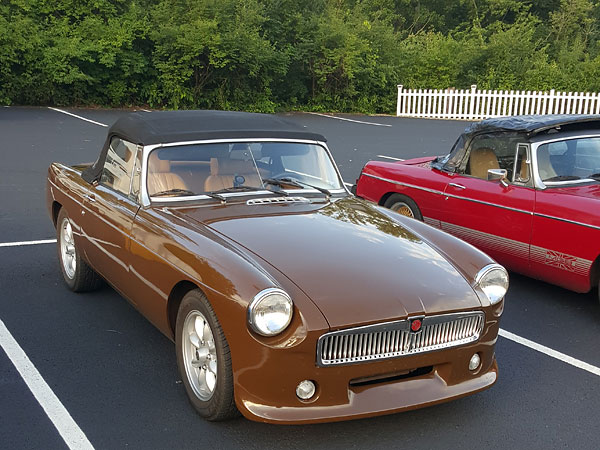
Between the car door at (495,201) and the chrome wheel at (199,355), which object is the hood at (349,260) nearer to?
the chrome wheel at (199,355)

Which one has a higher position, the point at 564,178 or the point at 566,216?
the point at 564,178

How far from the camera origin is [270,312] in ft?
11.2

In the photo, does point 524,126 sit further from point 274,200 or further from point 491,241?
point 274,200

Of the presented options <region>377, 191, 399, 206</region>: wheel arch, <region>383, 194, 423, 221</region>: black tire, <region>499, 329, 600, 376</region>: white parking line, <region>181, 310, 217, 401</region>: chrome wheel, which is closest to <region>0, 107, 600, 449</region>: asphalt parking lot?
<region>499, 329, 600, 376</region>: white parking line

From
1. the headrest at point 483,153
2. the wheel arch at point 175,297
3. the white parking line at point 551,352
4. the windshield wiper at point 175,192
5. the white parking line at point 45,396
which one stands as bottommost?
the white parking line at point 551,352

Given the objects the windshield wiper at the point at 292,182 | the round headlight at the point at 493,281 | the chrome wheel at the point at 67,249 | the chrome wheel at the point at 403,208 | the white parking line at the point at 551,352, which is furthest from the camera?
the chrome wheel at the point at 403,208

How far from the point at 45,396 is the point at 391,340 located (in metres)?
2.11

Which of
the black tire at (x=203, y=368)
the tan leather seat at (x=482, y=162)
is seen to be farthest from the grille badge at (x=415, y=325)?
the tan leather seat at (x=482, y=162)

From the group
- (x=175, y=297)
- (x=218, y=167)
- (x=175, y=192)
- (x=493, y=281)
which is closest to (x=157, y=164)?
(x=175, y=192)

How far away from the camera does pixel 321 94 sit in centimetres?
2762

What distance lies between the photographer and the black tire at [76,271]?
5.76m

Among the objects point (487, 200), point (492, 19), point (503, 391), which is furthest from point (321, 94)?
point (492, 19)

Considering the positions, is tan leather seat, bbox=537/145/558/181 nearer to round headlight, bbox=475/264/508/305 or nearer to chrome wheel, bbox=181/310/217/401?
round headlight, bbox=475/264/508/305

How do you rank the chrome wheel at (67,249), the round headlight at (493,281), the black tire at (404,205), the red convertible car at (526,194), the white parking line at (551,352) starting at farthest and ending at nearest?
the black tire at (404,205)
the chrome wheel at (67,249)
the red convertible car at (526,194)
the white parking line at (551,352)
the round headlight at (493,281)
